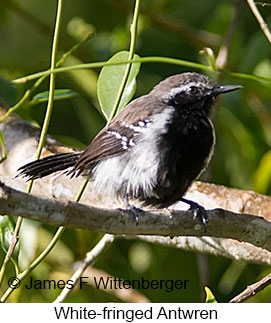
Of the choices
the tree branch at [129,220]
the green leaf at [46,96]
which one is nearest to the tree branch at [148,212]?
the tree branch at [129,220]

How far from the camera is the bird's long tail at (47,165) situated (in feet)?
10.7

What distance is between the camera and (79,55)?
456cm

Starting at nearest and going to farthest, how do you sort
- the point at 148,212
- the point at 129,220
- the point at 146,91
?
the point at 129,220, the point at 148,212, the point at 146,91

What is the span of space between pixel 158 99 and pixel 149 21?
1.11 metres

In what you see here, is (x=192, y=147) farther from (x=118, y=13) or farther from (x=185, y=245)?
(x=118, y=13)

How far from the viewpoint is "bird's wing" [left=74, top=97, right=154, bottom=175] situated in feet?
11.0

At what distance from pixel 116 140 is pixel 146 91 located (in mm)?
1130

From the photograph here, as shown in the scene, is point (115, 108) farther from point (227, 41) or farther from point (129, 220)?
point (227, 41)

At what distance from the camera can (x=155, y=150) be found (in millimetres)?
3227

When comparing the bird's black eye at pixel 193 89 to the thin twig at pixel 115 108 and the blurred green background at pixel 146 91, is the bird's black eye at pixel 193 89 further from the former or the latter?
the thin twig at pixel 115 108

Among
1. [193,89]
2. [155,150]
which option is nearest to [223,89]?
[193,89]

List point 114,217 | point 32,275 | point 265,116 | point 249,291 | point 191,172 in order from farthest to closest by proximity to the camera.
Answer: point 265,116, point 32,275, point 191,172, point 249,291, point 114,217

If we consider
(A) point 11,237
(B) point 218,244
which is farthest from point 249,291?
(A) point 11,237

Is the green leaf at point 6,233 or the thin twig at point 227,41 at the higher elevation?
the thin twig at point 227,41
